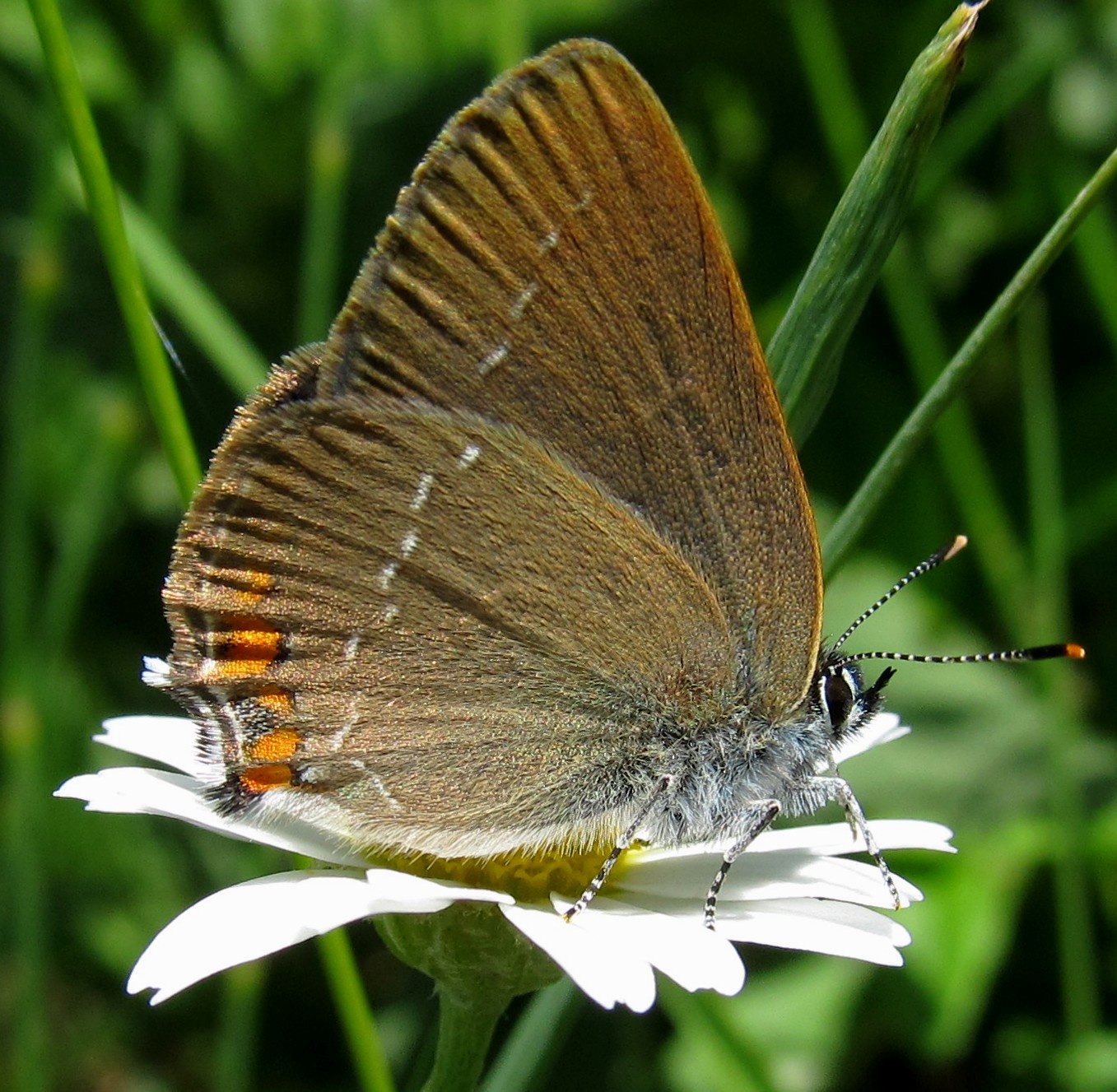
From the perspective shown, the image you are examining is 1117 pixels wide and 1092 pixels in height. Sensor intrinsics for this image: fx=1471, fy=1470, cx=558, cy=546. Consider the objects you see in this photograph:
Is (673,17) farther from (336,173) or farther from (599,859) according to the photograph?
A: (599,859)

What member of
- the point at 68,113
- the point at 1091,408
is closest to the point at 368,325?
the point at 68,113

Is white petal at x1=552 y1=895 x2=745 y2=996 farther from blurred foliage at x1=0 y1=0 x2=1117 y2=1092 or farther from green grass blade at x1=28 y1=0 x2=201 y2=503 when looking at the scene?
blurred foliage at x1=0 y1=0 x2=1117 y2=1092

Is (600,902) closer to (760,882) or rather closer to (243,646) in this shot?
(760,882)

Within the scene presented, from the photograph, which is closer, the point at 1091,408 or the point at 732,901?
the point at 732,901

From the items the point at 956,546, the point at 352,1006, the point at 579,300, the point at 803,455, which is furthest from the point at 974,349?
the point at 803,455

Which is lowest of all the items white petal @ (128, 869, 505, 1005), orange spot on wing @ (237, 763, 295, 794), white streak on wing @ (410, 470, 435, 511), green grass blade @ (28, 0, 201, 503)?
white petal @ (128, 869, 505, 1005)

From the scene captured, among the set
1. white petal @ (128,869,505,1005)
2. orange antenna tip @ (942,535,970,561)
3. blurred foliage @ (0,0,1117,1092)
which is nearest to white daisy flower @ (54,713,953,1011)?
white petal @ (128,869,505,1005)
